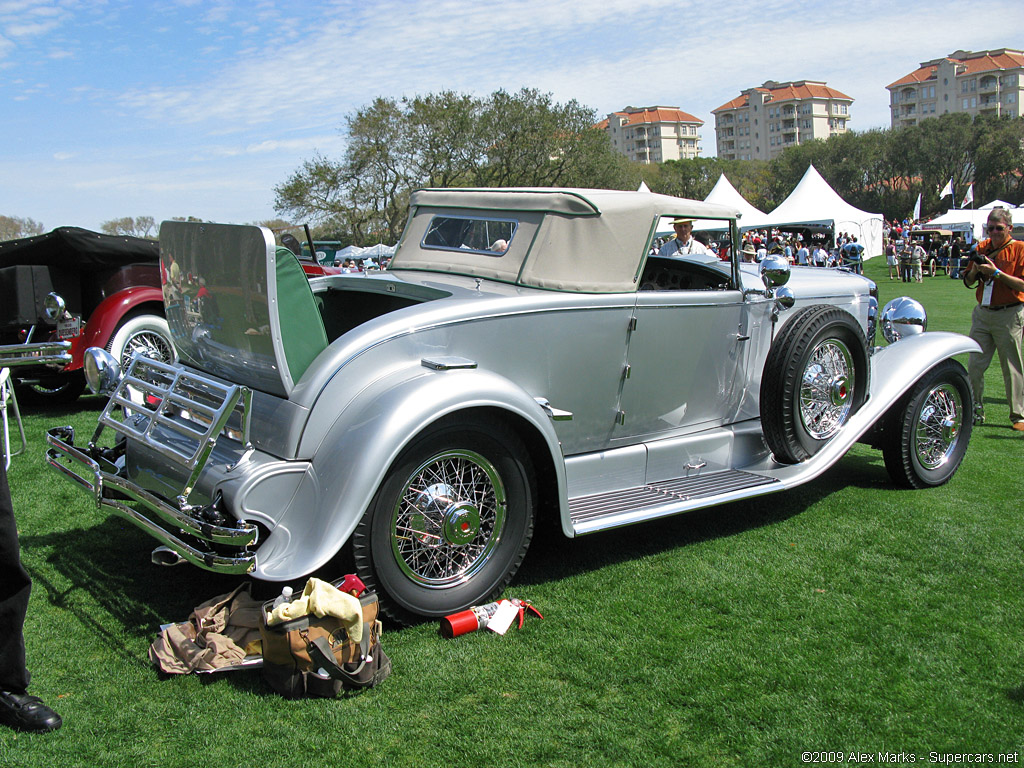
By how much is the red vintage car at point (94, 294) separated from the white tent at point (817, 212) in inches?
1212

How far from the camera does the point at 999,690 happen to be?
306 centimetres

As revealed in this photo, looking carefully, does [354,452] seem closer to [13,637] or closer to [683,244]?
[13,637]

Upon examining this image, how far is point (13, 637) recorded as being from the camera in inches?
110

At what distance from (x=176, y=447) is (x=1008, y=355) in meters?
7.11

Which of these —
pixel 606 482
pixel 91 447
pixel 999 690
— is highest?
pixel 91 447

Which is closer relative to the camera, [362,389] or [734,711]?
[734,711]

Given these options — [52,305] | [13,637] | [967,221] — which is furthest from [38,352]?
[967,221]

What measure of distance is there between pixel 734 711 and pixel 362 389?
75.3 inches

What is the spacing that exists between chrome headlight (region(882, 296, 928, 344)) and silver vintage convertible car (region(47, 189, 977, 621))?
56 cm

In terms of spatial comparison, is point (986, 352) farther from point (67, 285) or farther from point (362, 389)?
point (67, 285)

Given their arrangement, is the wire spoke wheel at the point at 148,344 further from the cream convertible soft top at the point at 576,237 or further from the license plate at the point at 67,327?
the cream convertible soft top at the point at 576,237

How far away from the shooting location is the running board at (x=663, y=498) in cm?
399

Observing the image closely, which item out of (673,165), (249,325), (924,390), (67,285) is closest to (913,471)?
(924,390)

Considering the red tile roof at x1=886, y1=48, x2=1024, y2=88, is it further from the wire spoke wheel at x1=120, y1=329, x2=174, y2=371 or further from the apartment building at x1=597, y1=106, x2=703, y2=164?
the wire spoke wheel at x1=120, y1=329, x2=174, y2=371
